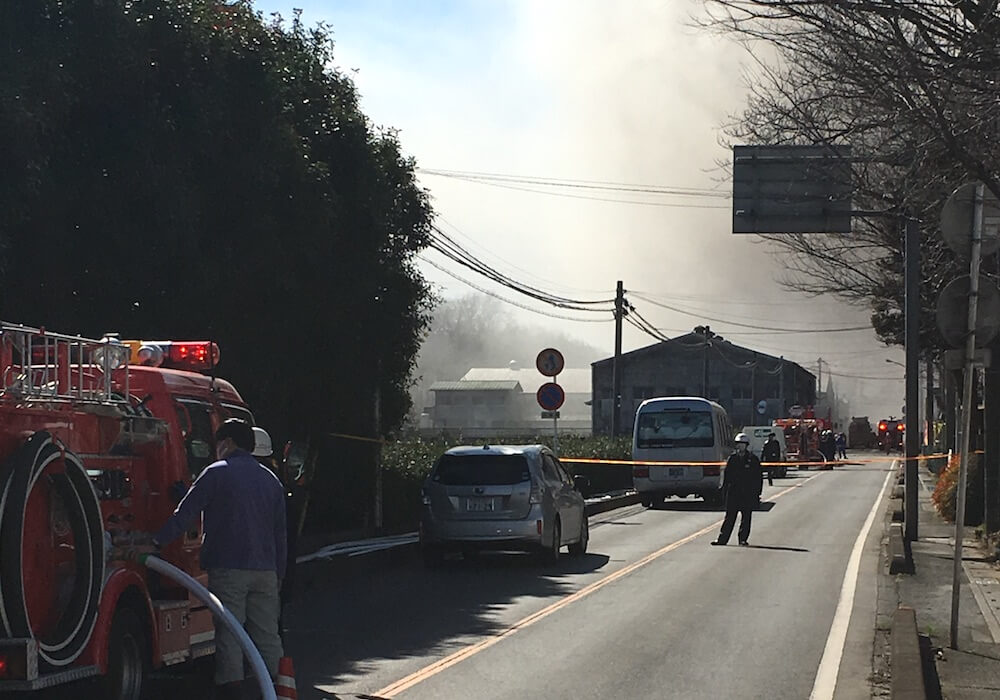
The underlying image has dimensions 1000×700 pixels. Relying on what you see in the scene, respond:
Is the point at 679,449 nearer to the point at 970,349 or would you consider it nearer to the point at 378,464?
the point at 378,464

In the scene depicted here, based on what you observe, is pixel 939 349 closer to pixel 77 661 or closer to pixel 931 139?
pixel 931 139

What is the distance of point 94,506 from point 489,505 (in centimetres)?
1171

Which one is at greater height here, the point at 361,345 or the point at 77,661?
the point at 361,345

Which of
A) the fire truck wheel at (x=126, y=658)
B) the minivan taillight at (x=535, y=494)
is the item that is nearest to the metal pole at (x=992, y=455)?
the minivan taillight at (x=535, y=494)

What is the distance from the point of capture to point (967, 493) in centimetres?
2545

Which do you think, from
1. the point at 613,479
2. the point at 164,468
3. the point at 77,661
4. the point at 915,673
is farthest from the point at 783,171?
the point at 613,479

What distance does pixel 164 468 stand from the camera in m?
9.34

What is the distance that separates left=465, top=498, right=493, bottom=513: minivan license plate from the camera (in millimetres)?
19312

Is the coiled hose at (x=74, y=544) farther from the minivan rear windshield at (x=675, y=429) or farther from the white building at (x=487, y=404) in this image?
the white building at (x=487, y=404)

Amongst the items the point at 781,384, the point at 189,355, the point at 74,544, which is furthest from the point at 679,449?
the point at 781,384

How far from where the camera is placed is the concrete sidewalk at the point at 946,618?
33.8ft

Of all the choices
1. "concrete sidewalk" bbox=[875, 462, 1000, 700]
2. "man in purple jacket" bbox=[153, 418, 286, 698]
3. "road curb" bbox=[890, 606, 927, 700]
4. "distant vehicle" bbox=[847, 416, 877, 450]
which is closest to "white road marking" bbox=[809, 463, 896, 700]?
"concrete sidewalk" bbox=[875, 462, 1000, 700]

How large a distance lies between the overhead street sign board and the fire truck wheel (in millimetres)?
10070

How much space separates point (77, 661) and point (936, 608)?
9.96 m
